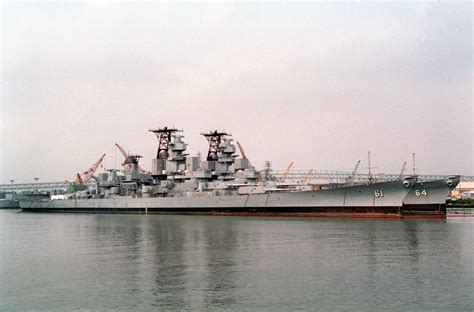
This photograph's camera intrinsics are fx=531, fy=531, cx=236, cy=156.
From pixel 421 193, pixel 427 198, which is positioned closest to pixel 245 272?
pixel 421 193

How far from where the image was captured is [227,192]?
55344mm

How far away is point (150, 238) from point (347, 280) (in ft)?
53.0

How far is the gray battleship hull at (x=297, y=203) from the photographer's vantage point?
4359 cm

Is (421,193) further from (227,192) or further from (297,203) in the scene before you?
(227,192)

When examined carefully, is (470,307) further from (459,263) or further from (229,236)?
(229,236)

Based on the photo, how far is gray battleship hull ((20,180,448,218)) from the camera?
4359 centimetres

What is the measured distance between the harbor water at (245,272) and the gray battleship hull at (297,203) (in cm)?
1235

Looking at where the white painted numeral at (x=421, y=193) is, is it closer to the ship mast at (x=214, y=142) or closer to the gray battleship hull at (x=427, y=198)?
the gray battleship hull at (x=427, y=198)

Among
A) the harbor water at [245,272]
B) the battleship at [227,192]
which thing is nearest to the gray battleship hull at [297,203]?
the battleship at [227,192]

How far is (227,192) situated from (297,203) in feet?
31.9

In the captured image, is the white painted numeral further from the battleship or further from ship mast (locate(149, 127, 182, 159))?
ship mast (locate(149, 127, 182, 159))

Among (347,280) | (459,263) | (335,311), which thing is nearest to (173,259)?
(347,280)

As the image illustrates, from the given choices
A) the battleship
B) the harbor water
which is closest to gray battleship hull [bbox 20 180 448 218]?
the battleship

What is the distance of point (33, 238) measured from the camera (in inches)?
1305
